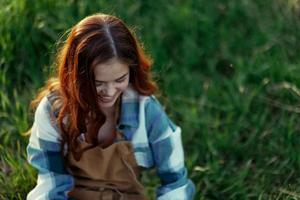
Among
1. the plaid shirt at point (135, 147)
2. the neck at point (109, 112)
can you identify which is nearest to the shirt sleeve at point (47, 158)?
the plaid shirt at point (135, 147)

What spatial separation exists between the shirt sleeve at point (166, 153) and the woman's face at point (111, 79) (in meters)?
0.22

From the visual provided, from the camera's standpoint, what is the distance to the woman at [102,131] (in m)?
2.25

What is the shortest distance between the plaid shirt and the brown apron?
43 millimetres

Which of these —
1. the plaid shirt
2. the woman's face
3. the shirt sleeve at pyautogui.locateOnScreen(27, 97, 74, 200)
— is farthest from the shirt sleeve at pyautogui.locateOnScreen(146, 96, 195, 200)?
the shirt sleeve at pyautogui.locateOnScreen(27, 97, 74, 200)

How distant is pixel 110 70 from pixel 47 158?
480 millimetres

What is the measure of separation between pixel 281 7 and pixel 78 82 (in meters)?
1.79

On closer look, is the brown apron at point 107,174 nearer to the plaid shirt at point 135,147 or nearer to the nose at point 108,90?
the plaid shirt at point 135,147

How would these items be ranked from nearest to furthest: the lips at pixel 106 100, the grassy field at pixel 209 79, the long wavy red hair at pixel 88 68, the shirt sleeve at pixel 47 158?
the long wavy red hair at pixel 88 68, the lips at pixel 106 100, the shirt sleeve at pixel 47 158, the grassy field at pixel 209 79

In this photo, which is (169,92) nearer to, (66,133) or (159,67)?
(159,67)

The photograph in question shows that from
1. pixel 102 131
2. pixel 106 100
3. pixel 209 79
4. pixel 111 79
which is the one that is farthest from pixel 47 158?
pixel 209 79

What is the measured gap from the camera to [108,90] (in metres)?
2.26

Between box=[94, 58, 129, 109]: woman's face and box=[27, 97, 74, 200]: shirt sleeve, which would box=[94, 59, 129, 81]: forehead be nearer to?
box=[94, 58, 129, 109]: woman's face

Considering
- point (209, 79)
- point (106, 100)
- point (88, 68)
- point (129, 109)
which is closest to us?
point (88, 68)

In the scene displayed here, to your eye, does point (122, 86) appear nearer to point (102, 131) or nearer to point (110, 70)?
point (110, 70)
